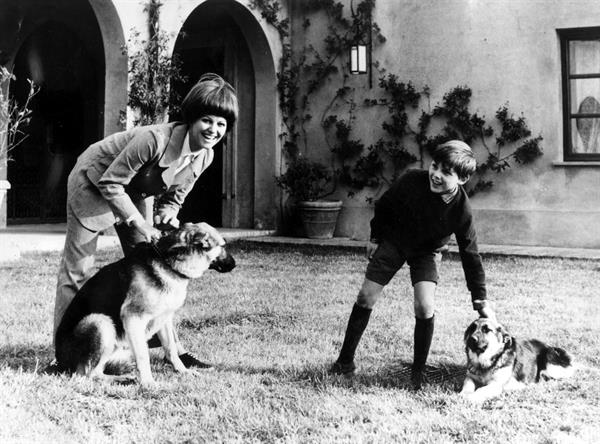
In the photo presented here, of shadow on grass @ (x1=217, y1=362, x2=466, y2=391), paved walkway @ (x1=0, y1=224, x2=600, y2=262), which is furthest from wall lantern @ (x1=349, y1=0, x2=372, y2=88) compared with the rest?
shadow on grass @ (x1=217, y1=362, x2=466, y2=391)

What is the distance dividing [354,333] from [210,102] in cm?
147

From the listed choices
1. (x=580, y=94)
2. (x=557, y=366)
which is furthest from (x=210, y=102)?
(x=580, y=94)

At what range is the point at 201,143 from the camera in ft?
11.1

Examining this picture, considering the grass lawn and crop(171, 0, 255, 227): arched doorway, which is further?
crop(171, 0, 255, 227): arched doorway

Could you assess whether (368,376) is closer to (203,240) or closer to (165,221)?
(203,240)

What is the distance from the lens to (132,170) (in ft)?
10.7

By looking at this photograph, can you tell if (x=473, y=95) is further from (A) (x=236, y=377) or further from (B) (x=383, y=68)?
(A) (x=236, y=377)

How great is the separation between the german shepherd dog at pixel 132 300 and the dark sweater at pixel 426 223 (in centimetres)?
93

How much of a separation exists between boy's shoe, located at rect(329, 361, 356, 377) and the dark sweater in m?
0.71

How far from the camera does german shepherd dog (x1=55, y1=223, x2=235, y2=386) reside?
3.25m

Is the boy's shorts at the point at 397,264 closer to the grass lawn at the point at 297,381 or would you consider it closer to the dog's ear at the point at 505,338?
the dog's ear at the point at 505,338

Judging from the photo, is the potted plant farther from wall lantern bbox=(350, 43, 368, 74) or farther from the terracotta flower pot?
wall lantern bbox=(350, 43, 368, 74)

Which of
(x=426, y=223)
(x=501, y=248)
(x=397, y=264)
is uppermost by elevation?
(x=426, y=223)

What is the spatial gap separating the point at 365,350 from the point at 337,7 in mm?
8033
